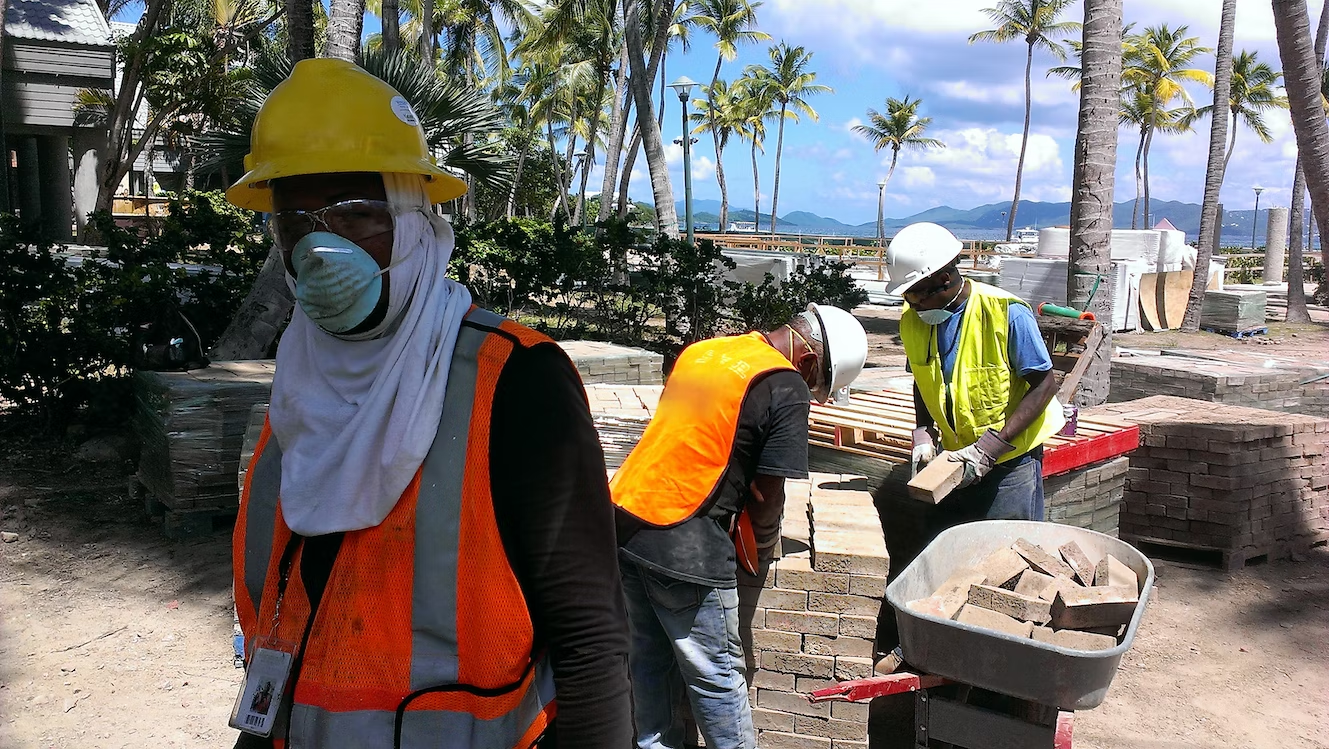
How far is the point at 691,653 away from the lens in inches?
133

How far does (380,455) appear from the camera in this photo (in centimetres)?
142

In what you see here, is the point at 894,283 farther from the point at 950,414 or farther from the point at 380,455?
the point at 380,455

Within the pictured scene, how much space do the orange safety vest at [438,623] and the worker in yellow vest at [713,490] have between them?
183 cm

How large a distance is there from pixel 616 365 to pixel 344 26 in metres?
3.52

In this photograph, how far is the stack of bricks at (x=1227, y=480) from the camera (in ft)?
20.2

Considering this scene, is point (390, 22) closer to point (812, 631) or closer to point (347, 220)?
point (812, 631)

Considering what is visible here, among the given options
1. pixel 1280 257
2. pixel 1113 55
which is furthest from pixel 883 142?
pixel 1113 55

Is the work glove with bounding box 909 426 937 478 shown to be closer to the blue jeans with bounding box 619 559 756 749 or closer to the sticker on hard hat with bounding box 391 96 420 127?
the blue jeans with bounding box 619 559 756 749

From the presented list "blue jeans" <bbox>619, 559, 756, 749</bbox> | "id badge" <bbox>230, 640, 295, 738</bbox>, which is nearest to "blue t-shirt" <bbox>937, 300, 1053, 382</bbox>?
"blue jeans" <bbox>619, 559, 756, 749</bbox>

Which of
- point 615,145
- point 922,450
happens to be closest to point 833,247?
point 615,145

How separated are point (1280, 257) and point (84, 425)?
130 feet

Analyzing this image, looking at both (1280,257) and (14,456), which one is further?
(1280,257)

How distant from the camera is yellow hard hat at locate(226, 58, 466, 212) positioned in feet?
5.00

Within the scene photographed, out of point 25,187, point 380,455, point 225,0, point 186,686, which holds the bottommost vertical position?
point 186,686
